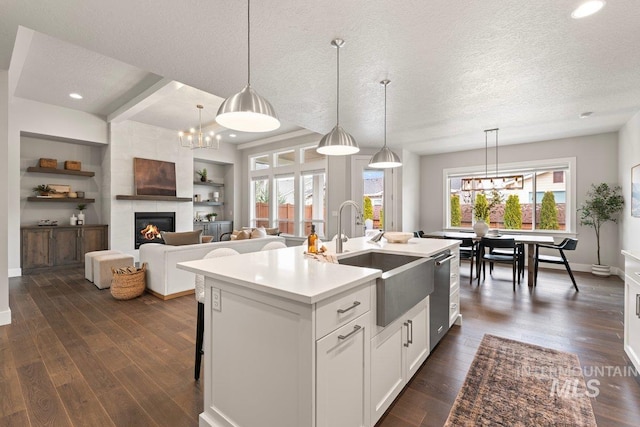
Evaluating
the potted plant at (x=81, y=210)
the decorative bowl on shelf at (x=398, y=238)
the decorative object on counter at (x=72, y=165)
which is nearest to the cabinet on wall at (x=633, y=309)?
the decorative bowl on shelf at (x=398, y=238)

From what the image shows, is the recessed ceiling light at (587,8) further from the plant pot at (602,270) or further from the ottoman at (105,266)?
the ottoman at (105,266)

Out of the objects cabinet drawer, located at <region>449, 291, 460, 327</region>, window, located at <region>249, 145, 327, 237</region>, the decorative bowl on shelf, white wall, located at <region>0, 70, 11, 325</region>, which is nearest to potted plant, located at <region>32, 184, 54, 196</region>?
white wall, located at <region>0, 70, 11, 325</region>

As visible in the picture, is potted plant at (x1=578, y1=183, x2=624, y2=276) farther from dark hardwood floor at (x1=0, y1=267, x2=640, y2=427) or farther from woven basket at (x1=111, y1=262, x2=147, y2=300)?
woven basket at (x1=111, y1=262, x2=147, y2=300)

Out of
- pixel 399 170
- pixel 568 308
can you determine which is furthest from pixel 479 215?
pixel 568 308

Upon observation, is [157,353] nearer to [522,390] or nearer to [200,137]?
[522,390]

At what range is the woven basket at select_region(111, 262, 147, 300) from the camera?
3.77 m

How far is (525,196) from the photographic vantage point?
6383 mm

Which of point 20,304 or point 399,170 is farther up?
point 399,170

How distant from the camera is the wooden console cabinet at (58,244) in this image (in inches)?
210

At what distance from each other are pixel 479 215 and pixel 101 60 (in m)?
7.45

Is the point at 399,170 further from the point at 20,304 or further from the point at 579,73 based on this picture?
the point at 20,304

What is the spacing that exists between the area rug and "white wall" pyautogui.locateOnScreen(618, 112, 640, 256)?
3200 mm

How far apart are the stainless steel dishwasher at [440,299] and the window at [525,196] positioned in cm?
353

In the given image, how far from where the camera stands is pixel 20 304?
143 inches
